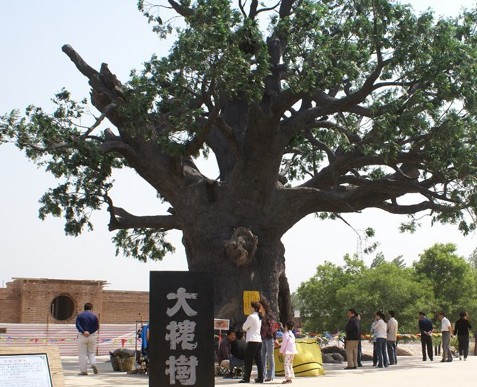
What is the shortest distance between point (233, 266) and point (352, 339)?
4064 mm

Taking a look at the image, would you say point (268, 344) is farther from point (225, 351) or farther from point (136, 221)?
point (136, 221)

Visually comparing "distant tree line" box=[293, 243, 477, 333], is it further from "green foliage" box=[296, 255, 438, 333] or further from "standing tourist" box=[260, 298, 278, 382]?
"standing tourist" box=[260, 298, 278, 382]

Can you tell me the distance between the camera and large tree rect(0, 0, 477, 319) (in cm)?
1970

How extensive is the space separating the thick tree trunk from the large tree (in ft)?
0.13

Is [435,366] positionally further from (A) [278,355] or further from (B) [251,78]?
(B) [251,78]

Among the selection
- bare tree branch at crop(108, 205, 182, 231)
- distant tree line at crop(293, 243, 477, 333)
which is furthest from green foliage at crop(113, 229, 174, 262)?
distant tree line at crop(293, 243, 477, 333)

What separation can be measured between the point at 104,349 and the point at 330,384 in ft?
51.1

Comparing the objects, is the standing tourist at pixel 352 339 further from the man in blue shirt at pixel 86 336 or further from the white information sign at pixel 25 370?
the white information sign at pixel 25 370

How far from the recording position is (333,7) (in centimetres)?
2188

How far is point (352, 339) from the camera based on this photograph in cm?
1986

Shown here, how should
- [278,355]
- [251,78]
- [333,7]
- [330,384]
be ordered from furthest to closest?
[333,7], [251,78], [278,355], [330,384]

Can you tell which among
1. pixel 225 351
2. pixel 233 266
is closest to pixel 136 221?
pixel 233 266

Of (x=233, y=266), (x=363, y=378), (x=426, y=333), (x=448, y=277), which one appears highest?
(x=448, y=277)

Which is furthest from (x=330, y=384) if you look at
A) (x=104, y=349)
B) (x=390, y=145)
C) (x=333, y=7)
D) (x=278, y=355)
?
(x=104, y=349)
